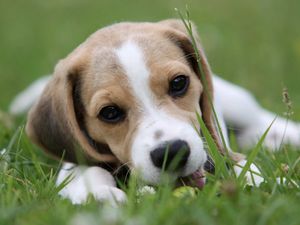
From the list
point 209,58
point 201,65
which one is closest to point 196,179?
point 201,65

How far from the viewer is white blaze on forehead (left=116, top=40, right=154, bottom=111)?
19.6 feet

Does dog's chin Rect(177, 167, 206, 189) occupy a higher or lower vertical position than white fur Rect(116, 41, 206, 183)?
lower

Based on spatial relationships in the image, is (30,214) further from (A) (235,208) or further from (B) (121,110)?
(B) (121,110)

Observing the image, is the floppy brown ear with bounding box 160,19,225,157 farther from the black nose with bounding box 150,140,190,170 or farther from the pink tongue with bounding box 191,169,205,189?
the black nose with bounding box 150,140,190,170

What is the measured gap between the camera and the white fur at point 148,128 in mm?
5426

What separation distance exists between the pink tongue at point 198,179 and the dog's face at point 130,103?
0.11 meters

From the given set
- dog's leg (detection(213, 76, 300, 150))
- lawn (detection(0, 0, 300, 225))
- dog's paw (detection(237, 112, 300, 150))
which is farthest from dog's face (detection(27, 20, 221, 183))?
dog's paw (detection(237, 112, 300, 150))

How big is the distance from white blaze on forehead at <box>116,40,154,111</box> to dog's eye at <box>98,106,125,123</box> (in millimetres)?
221

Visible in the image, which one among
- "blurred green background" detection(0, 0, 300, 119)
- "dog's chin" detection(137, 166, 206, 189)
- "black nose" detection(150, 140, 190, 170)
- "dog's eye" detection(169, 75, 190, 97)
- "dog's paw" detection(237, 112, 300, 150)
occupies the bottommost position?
"blurred green background" detection(0, 0, 300, 119)

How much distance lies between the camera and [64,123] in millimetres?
6449

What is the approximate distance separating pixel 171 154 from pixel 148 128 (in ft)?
1.41

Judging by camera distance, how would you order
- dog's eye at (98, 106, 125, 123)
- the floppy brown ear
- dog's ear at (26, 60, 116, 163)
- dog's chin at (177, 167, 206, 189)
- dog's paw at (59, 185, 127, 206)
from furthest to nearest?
the floppy brown ear → dog's ear at (26, 60, 116, 163) → dog's eye at (98, 106, 125, 123) → dog's chin at (177, 167, 206, 189) → dog's paw at (59, 185, 127, 206)

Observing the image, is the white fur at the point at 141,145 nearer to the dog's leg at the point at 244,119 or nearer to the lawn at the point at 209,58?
the lawn at the point at 209,58

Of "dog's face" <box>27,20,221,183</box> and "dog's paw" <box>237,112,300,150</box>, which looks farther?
"dog's paw" <box>237,112,300,150</box>
